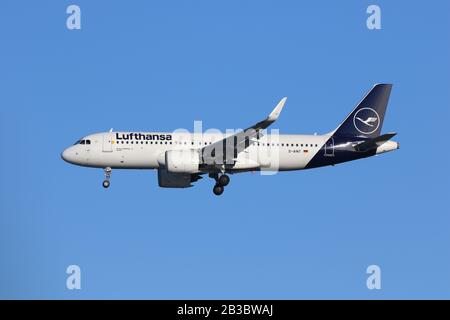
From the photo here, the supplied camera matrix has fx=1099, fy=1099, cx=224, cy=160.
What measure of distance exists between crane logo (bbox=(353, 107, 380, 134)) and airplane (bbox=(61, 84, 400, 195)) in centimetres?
101

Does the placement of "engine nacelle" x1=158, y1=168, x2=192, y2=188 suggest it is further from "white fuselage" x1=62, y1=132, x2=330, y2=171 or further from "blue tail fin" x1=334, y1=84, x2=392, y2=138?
"blue tail fin" x1=334, y1=84, x2=392, y2=138

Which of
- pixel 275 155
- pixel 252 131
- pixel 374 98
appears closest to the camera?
pixel 252 131

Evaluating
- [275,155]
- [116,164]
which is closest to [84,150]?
[116,164]

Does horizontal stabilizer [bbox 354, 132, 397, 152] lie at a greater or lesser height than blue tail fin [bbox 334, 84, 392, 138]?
lesser

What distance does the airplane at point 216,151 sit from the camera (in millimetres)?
77875

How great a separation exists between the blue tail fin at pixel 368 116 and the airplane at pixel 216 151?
0.99 ft

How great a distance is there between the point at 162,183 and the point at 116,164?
471 cm

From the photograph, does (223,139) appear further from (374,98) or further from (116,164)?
(374,98)

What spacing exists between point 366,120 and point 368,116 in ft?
1.35

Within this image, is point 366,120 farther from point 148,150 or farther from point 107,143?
point 107,143

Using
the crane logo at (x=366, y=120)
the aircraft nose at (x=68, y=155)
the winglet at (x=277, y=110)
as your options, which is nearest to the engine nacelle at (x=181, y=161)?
the aircraft nose at (x=68, y=155)

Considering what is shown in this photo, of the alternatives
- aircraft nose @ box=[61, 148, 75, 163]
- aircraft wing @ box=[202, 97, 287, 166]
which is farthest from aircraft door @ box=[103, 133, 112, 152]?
aircraft wing @ box=[202, 97, 287, 166]

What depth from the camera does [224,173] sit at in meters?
79.8

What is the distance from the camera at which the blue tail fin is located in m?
84.6
